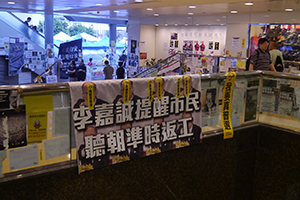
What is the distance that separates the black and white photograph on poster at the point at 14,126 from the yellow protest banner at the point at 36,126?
30 mm

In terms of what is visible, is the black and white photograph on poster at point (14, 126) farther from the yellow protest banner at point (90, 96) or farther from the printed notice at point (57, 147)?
the yellow protest banner at point (90, 96)

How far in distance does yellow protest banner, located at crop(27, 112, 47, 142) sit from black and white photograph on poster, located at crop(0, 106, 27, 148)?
0.03 metres

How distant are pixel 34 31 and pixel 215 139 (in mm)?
12867

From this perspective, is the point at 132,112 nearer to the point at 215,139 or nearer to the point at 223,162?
the point at 215,139

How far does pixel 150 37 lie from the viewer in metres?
13.6

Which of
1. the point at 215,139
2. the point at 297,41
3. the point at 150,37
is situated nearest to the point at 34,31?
the point at 150,37

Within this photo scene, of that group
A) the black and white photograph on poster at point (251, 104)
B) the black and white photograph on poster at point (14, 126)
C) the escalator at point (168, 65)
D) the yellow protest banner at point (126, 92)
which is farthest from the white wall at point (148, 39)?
the black and white photograph on poster at point (14, 126)

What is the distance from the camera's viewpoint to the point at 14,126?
6.05 ft

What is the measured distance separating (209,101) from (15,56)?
11800mm

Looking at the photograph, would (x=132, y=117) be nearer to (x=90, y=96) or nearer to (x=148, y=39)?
(x=90, y=96)

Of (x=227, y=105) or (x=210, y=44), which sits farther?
(x=210, y=44)

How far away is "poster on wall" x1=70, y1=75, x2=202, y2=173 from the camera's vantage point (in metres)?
2.06

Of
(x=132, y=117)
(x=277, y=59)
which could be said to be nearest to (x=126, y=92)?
(x=132, y=117)

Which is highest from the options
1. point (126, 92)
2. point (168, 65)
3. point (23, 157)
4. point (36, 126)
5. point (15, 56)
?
point (15, 56)
